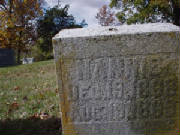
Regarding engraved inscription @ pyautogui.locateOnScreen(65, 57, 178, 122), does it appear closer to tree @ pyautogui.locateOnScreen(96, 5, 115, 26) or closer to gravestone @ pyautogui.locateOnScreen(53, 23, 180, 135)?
gravestone @ pyautogui.locateOnScreen(53, 23, 180, 135)

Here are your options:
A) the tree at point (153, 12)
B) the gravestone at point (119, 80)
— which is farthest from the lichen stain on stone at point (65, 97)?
the tree at point (153, 12)

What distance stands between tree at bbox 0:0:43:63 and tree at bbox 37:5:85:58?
A: 4.91ft

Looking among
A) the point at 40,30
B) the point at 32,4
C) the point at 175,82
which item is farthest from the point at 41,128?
the point at 40,30

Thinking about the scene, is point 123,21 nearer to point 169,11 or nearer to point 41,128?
point 169,11

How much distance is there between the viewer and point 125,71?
1.67 meters

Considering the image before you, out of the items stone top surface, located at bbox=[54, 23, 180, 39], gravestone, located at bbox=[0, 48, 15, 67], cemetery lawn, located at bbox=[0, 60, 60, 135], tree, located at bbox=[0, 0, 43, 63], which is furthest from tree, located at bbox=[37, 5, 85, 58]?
stone top surface, located at bbox=[54, 23, 180, 39]

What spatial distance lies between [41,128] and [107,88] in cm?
109

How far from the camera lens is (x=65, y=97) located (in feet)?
5.63

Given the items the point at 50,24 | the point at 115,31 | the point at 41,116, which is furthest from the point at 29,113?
the point at 50,24

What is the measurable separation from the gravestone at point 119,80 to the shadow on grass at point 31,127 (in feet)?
1.67

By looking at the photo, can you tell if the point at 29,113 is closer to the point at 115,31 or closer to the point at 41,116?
the point at 41,116

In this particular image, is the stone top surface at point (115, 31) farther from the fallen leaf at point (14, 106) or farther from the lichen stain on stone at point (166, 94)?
the fallen leaf at point (14, 106)

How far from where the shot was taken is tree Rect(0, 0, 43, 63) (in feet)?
59.2

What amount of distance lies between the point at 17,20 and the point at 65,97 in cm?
1904
